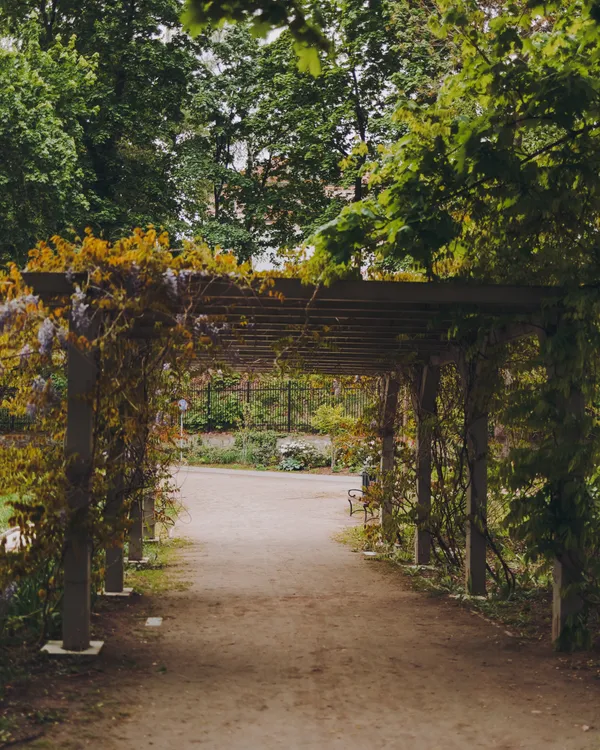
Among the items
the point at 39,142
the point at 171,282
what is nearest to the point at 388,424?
the point at 171,282

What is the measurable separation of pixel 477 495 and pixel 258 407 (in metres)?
20.6

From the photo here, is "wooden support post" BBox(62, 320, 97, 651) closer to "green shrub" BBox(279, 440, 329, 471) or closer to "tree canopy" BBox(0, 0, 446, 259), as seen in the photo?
"tree canopy" BBox(0, 0, 446, 259)

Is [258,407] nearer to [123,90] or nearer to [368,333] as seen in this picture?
[123,90]

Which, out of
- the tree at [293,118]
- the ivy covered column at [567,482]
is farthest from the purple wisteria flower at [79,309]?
the tree at [293,118]

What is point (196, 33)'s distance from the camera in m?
4.01

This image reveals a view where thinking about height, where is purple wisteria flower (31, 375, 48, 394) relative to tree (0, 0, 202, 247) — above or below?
below

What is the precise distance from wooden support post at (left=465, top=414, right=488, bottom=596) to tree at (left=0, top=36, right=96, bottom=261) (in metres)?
14.0

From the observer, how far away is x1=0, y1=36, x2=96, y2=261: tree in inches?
784

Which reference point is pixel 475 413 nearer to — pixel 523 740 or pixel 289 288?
pixel 289 288

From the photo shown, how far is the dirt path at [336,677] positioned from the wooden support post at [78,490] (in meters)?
0.60

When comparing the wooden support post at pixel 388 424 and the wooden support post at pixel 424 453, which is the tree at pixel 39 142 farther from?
the wooden support post at pixel 424 453

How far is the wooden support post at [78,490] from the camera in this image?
6.22 metres

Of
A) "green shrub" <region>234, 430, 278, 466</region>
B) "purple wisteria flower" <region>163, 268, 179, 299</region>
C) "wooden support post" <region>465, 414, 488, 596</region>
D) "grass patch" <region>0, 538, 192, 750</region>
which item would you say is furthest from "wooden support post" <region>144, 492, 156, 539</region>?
"green shrub" <region>234, 430, 278, 466</region>

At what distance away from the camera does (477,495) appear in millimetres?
8742
